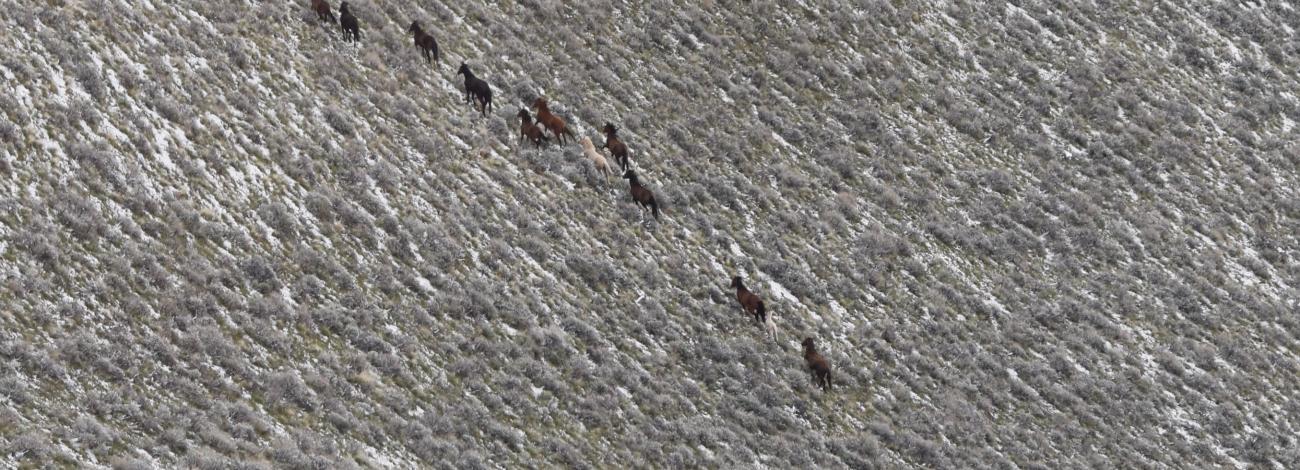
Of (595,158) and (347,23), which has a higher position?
(595,158)

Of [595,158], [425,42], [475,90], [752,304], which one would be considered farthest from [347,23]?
[752,304]

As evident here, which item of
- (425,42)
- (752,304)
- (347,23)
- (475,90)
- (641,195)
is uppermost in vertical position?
(752,304)

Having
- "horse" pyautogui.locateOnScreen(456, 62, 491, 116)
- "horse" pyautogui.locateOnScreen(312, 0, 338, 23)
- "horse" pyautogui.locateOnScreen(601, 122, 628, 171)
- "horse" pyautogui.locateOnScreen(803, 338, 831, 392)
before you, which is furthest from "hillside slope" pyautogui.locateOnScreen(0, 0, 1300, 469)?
"horse" pyautogui.locateOnScreen(601, 122, 628, 171)

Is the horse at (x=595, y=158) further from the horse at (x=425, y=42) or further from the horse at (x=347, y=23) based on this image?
the horse at (x=347, y=23)

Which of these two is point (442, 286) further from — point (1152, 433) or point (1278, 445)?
point (1278, 445)

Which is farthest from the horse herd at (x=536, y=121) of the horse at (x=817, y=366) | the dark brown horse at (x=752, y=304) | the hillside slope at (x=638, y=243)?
the horse at (x=817, y=366)

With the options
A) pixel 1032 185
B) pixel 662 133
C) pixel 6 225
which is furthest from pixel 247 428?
pixel 1032 185

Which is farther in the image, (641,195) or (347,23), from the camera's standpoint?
(347,23)

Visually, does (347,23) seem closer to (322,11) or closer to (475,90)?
(322,11)
